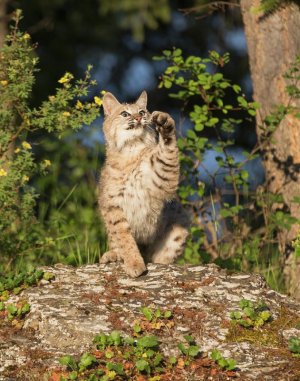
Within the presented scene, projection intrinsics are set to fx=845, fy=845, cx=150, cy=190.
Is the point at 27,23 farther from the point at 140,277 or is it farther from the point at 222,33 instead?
the point at 140,277

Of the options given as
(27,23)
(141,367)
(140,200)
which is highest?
(27,23)

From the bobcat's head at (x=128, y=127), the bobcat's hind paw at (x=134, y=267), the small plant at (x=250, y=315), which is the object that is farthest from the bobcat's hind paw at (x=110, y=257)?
the small plant at (x=250, y=315)

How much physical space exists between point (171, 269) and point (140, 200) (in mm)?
602

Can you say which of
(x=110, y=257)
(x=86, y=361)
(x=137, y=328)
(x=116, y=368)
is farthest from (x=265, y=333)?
(x=110, y=257)

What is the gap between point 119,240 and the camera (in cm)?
571

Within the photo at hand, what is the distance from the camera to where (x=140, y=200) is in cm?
572

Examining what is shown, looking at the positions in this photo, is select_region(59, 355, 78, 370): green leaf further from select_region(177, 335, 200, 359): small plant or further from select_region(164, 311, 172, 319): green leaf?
select_region(164, 311, 172, 319): green leaf

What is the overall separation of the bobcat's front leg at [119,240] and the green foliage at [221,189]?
33.9 inches

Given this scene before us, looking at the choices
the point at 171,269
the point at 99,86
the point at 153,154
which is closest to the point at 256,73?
the point at 153,154

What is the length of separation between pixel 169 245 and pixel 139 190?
0.64 m

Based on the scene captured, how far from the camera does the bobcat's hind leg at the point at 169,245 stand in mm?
6148

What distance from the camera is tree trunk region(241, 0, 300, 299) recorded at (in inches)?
265

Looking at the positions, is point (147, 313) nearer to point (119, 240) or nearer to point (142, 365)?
point (142, 365)

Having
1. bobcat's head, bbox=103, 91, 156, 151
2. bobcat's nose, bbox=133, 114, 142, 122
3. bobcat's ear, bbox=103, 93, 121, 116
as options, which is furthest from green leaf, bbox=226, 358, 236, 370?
bobcat's ear, bbox=103, 93, 121, 116
